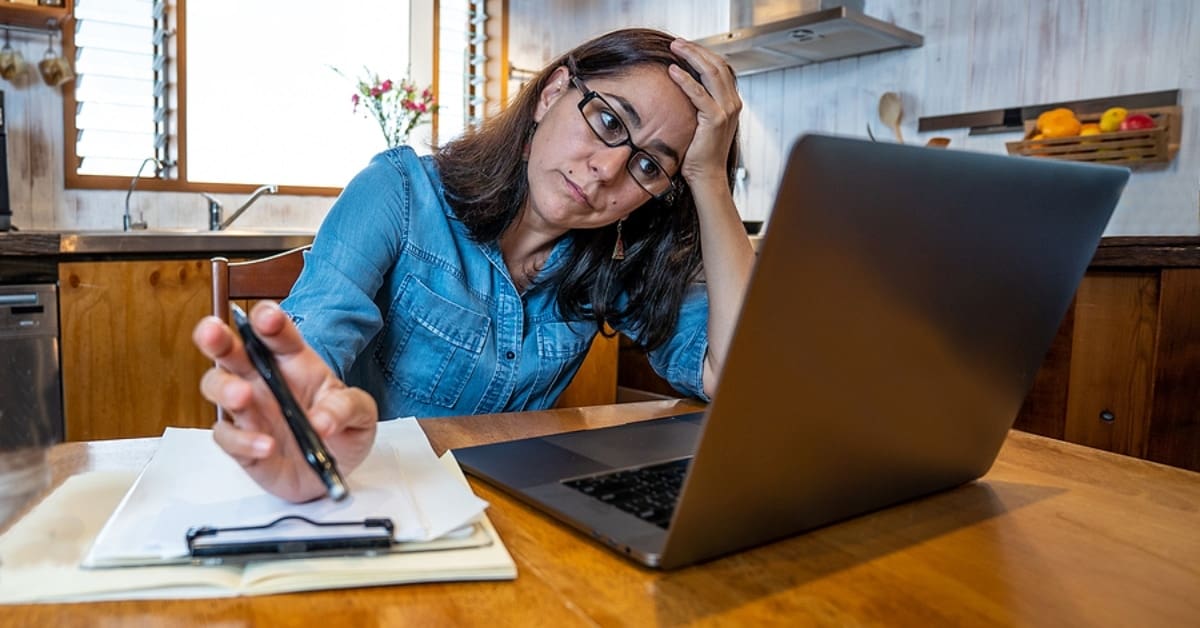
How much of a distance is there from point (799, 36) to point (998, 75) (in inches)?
24.6

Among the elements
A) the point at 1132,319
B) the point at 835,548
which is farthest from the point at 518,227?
the point at 1132,319

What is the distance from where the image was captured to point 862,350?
1.53ft

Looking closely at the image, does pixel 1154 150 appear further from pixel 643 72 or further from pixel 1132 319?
pixel 643 72

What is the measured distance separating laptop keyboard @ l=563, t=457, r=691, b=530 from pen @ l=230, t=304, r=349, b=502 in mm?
194

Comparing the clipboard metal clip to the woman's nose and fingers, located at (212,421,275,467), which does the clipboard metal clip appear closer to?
fingers, located at (212,421,275,467)

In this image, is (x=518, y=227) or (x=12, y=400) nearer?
(x=518, y=227)

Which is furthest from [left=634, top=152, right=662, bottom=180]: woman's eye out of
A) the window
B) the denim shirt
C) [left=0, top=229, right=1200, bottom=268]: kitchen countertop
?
the window

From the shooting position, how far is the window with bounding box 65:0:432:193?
2.89 m

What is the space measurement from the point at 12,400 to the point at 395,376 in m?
1.50

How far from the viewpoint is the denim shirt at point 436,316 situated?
1.04 m

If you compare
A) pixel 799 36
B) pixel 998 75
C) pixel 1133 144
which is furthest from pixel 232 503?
pixel 998 75

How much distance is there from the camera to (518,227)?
3.87ft

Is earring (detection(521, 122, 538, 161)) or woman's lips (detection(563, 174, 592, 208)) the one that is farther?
earring (detection(521, 122, 538, 161))

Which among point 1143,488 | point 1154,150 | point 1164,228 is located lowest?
point 1143,488
